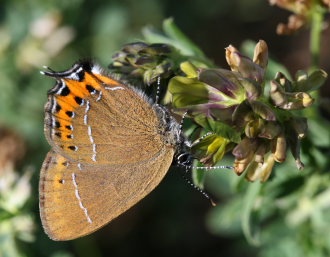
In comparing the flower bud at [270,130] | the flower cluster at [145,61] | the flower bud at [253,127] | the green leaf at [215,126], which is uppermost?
the flower cluster at [145,61]

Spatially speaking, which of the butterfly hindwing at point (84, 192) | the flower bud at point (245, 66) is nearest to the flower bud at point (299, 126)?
the flower bud at point (245, 66)

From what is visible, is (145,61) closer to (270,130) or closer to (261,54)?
(261,54)

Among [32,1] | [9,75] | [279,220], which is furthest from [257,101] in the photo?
[32,1]

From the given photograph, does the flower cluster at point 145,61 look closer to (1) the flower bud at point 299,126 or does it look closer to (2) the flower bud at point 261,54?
(2) the flower bud at point 261,54

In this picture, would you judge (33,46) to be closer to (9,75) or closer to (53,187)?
(9,75)

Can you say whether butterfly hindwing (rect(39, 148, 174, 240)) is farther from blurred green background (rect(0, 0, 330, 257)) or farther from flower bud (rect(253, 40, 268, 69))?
blurred green background (rect(0, 0, 330, 257))

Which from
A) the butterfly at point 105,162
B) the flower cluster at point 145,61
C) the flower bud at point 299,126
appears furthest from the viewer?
the butterfly at point 105,162

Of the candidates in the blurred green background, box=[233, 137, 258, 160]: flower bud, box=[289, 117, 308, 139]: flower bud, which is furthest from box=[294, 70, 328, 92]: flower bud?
the blurred green background
